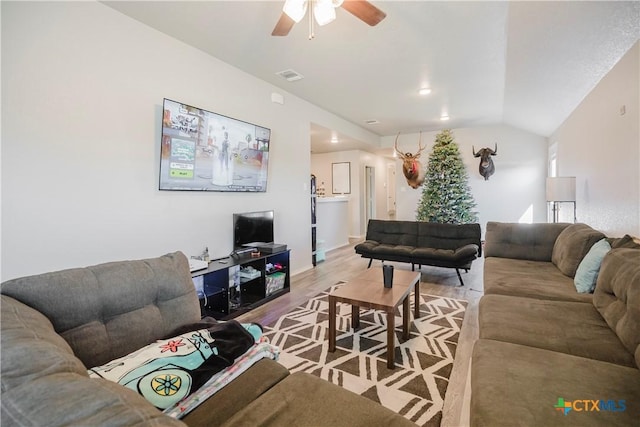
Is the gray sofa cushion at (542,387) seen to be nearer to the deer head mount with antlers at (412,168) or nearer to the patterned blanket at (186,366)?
the patterned blanket at (186,366)

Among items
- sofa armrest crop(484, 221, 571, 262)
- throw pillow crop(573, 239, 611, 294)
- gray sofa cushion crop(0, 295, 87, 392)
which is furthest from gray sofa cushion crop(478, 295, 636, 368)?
gray sofa cushion crop(0, 295, 87, 392)

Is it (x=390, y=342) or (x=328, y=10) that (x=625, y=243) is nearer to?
(x=390, y=342)

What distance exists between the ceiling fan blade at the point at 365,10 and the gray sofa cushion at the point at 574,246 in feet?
7.82

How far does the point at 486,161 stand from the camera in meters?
6.29

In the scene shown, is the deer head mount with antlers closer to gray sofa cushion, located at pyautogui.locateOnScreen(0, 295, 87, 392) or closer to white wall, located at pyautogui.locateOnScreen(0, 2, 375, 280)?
white wall, located at pyautogui.locateOnScreen(0, 2, 375, 280)

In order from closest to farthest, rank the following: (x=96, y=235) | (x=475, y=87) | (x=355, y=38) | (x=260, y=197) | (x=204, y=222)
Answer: (x=96, y=235), (x=355, y=38), (x=204, y=222), (x=260, y=197), (x=475, y=87)

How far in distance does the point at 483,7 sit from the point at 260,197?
2.90 m

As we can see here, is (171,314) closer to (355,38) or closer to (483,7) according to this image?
(355,38)

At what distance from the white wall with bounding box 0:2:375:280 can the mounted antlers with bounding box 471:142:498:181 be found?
5.33m

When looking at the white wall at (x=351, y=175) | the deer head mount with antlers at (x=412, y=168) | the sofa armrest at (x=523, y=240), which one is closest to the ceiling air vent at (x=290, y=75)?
the sofa armrest at (x=523, y=240)

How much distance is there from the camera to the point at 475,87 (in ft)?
13.6

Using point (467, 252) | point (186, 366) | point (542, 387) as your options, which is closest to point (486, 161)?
point (467, 252)

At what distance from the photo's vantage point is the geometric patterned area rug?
1790 mm

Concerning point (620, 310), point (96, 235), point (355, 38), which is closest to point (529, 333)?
point (620, 310)
